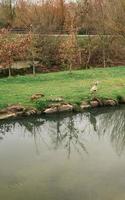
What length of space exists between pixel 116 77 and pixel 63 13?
15854 millimetres

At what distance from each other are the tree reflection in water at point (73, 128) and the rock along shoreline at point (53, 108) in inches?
12.6

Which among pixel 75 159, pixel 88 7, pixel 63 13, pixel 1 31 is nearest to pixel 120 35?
pixel 88 7

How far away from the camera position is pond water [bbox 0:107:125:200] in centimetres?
1023

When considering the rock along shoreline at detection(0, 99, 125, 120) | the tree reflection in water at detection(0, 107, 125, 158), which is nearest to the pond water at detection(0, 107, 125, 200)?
the tree reflection in water at detection(0, 107, 125, 158)

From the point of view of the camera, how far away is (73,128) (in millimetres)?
16016

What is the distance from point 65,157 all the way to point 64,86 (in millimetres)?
8036

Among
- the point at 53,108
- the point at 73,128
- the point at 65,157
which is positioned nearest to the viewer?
the point at 65,157

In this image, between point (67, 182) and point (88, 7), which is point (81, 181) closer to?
point (67, 182)

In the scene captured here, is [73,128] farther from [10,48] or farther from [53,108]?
[10,48]

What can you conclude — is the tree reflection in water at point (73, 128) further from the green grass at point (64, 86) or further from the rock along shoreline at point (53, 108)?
the green grass at point (64, 86)

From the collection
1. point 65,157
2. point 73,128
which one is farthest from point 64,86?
point 65,157

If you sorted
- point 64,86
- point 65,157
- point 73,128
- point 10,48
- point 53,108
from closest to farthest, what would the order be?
point 65,157 < point 73,128 < point 53,108 < point 64,86 < point 10,48

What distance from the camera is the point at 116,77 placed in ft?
75.5

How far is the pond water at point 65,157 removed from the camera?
10.2 m
